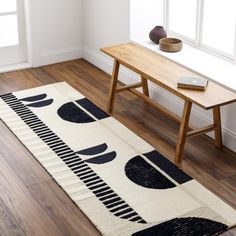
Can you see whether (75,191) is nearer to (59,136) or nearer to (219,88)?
A: (59,136)

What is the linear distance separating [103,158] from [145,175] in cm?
35

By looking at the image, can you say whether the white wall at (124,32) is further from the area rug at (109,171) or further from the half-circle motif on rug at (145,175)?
the half-circle motif on rug at (145,175)

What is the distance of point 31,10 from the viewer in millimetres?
4984

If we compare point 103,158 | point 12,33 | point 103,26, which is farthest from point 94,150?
point 12,33

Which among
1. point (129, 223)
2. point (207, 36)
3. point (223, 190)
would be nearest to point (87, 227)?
point (129, 223)

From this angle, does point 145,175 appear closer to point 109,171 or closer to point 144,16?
point 109,171

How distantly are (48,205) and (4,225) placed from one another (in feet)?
0.96

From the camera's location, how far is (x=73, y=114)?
421cm

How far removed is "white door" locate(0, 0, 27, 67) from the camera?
499 cm

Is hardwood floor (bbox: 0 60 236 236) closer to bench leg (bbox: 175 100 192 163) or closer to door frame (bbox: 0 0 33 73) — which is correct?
bench leg (bbox: 175 100 192 163)

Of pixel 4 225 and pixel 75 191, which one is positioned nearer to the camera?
pixel 4 225

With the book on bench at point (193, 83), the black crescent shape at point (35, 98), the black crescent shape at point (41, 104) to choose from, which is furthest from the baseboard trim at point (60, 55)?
the book on bench at point (193, 83)

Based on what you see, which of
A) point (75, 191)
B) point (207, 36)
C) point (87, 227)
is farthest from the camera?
point (207, 36)

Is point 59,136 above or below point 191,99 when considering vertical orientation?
below
